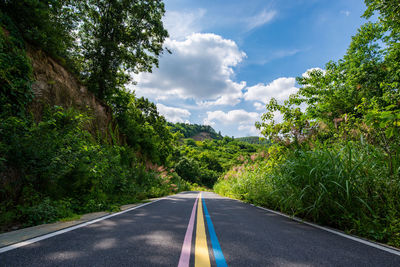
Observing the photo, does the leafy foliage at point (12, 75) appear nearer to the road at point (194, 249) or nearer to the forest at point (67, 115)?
the forest at point (67, 115)

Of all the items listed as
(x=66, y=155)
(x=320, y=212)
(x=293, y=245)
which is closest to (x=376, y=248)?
(x=293, y=245)

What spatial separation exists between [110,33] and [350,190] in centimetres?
1436

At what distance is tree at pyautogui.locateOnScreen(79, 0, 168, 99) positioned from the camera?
418 inches

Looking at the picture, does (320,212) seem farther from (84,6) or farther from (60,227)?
(84,6)

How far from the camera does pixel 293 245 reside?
2322 mm

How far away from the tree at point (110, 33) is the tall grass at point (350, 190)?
11456 mm

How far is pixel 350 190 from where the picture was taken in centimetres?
324

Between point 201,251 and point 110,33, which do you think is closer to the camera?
point 201,251

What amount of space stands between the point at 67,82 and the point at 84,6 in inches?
240

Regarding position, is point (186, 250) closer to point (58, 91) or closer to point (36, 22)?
point (58, 91)

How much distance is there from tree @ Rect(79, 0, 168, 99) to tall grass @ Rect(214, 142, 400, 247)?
11.5 metres

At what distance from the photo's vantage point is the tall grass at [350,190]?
271 centimetres

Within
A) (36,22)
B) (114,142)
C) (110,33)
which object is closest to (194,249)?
(36,22)

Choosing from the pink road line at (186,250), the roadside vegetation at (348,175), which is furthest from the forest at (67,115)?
the roadside vegetation at (348,175)
